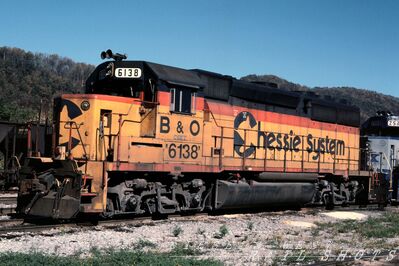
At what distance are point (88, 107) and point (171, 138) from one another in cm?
215

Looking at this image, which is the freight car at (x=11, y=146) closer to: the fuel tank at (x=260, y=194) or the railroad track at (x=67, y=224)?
the railroad track at (x=67, y=224)

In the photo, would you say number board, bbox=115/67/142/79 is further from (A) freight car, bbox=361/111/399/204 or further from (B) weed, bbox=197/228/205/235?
(A) freight car, bbox=361/111/399/204

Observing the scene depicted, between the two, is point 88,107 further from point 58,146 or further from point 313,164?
point 313,164

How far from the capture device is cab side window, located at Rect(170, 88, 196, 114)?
41.0ft

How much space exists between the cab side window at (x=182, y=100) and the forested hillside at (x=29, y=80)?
19053 mm

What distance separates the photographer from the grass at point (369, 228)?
10925 millimetres

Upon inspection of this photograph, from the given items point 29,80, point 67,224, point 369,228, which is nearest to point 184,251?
point 67,224

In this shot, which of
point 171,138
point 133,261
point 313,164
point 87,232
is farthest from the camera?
point 313,164

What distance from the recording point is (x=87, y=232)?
32.4ft

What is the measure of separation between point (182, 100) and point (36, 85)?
62078mm

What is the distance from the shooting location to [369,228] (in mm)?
11938

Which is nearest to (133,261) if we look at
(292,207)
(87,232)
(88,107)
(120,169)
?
(87,232)

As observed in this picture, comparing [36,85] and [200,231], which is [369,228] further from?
[36,85]

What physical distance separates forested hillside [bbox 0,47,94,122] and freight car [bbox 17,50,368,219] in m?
18.3
